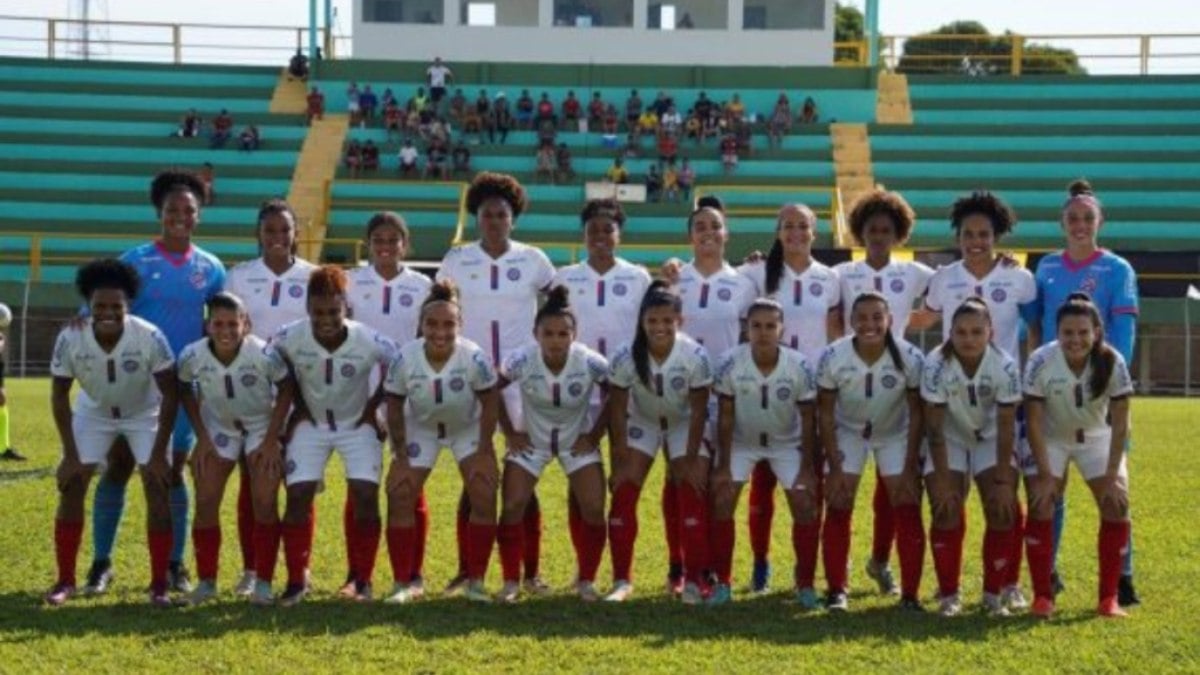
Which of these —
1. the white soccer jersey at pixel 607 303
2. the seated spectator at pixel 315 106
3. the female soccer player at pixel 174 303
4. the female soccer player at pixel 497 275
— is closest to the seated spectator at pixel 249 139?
the seated spectator at pixel 315 106

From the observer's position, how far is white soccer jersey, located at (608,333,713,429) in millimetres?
7359

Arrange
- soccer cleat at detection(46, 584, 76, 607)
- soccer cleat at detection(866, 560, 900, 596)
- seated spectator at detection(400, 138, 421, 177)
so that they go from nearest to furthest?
soccer cleat at detection(46, 584, 76, 607), soccer cleat at detection(866, 560, 900, 596), seated spectator at detection(400, 138, 421, 177)

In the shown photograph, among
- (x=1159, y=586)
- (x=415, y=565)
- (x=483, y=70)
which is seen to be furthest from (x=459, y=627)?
(x=483, y=70)

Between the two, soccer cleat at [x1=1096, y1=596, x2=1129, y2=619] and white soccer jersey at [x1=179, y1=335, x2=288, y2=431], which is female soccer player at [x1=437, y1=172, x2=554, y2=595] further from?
soccer cleat at [x1=1096, y1=596, x2=1129, y2=619]

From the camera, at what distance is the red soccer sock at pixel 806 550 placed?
7211mm

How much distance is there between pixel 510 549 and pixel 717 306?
5.22 feet

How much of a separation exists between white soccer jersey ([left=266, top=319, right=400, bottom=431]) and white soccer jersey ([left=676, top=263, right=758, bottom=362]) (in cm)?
155

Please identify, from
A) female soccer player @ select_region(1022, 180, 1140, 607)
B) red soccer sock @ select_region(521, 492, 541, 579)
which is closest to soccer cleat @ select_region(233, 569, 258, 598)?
red soccer sock @ select_region(521, 492, 541, 579)

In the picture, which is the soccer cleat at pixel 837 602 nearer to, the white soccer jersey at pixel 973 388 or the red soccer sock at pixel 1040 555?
the red soccer sock at pixel 1040 555

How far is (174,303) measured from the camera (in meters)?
7.71

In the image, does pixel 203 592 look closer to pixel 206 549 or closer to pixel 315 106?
pixel 206 549

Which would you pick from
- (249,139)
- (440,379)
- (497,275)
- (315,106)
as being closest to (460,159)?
(315,106)

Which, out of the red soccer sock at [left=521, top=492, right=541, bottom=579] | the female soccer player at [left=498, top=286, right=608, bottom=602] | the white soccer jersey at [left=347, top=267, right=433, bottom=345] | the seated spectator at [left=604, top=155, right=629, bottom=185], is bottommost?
the red soccer sock at [left=521, top=492, right=541, bottom=579]

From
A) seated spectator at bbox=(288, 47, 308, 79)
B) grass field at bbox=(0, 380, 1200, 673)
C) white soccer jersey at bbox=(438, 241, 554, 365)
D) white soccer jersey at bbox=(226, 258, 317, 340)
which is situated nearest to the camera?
grass field at bbox=(0, 380, 1200, 673)
